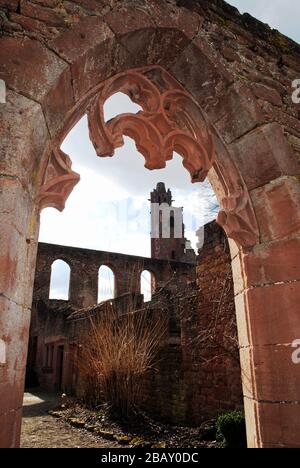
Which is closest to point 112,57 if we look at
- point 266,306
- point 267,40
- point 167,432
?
point 267,40

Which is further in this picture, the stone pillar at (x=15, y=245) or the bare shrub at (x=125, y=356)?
the bare shrub at (x=125, y=356)

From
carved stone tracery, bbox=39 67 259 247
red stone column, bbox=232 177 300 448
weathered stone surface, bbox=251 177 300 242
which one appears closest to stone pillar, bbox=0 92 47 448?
carved stone tracery, bbox=39 67 259 247

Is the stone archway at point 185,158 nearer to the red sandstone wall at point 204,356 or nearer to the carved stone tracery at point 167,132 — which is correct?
the carved stone tracery at point 167,132

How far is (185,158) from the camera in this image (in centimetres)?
285

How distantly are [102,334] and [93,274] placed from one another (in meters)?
13.6

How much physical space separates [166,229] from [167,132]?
28249 millimetres

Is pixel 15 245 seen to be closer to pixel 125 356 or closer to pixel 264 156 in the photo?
pixel 264 156

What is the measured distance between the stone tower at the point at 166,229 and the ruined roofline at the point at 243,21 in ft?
81.4

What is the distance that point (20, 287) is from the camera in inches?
69.8

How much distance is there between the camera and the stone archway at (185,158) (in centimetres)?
177

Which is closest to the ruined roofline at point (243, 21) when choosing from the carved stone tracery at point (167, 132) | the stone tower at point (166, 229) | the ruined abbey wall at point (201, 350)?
the carved stone tracery at point (167, 132)

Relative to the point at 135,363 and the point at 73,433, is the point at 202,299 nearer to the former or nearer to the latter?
the point at 135,363

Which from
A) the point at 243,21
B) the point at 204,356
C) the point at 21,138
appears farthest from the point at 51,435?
the point at 243,21
